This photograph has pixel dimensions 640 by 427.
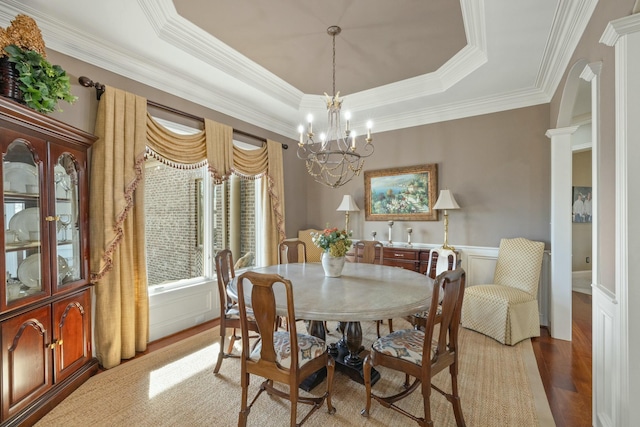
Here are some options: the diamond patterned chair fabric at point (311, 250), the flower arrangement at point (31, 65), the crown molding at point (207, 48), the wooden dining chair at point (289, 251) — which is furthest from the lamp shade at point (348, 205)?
the flower arrangement at point (31, 65)

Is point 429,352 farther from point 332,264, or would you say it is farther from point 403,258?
point 403,258

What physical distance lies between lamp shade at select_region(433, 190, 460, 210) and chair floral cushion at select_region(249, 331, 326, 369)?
105 inches

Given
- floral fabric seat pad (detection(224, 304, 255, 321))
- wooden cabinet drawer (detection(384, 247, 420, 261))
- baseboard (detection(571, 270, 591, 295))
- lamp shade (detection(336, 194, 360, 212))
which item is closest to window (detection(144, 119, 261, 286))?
floral fabric seat pad (detection(224, 304, 255, 321))

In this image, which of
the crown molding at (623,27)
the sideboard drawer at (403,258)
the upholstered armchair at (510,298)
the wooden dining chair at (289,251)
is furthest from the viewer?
the sideboard drawer at (403,258)

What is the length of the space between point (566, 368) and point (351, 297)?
2.18 meters

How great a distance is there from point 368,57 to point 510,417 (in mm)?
3309

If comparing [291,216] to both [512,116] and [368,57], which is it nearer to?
[368,57]

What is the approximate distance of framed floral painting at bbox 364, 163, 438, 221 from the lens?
13.9 ft

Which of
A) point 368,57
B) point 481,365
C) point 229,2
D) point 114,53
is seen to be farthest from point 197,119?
point 481,365

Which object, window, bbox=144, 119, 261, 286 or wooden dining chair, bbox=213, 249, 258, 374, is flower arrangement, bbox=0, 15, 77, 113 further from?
wooden dining chair, bbox=213, 249, 258, 374

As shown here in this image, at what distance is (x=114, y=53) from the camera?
2.66 m

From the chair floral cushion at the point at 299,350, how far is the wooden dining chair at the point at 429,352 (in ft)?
1.14

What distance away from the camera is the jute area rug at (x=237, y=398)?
75.4 inches

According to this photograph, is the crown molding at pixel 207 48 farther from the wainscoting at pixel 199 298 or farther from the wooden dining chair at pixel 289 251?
the wainscoting at pixel 199 298
